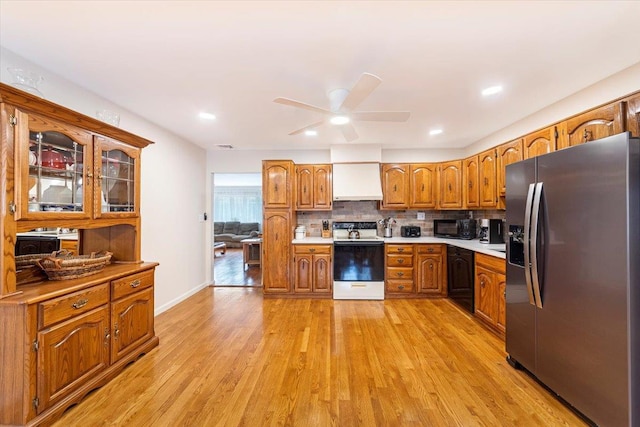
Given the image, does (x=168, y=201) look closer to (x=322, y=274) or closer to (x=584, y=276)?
(x=322, y=274)

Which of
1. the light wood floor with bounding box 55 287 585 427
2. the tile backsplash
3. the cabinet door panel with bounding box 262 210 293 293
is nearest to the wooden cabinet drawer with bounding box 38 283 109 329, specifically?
the light wood floor with bounding box 55 287 585 427

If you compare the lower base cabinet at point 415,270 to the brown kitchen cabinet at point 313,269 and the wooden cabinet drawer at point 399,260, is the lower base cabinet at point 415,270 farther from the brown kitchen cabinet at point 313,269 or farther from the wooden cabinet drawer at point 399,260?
the brown kitchen cabinet at point 313,269

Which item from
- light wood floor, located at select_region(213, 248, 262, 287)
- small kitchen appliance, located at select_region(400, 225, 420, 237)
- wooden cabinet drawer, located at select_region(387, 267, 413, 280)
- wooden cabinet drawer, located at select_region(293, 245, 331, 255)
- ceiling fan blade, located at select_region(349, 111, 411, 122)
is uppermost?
ceiling fan blade, located at select_region(349, 111, 411, 122)

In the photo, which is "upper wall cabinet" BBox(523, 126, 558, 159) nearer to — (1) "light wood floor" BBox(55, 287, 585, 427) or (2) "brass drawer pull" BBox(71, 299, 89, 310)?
(1) "light wood floor" BBox(55, 287, 585, 427)

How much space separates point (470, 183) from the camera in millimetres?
3902

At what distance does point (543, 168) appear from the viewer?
195 centimetres

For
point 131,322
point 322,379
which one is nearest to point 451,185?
point 322,379

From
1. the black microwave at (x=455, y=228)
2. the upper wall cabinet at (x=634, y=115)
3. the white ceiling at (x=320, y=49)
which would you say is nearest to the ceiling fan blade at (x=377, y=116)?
the white ceiling at (x=320, y=49)

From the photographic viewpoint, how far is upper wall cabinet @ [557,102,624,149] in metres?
1.91

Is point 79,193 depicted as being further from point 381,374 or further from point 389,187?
point 389,187

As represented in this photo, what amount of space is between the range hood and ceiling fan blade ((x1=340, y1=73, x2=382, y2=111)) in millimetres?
2129

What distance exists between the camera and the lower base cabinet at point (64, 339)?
5.14 ft

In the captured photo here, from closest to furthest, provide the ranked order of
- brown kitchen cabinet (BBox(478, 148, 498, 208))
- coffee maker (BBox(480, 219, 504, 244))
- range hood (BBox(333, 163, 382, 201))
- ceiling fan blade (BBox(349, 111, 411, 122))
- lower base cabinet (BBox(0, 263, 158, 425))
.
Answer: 1. lower base cabinet (BBox(0, 263, 158, 425))
2. ceiling fan blade (BBox(349, 111, 411, 122))
3. brown kitchen cabinet (BBox(478, 148, 498, 208))
4. coffee maker (BBox(480, 219, 504, 244))
5. range hood (BBox(333, 163, 382, 201))

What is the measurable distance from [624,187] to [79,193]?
11.6 ft
